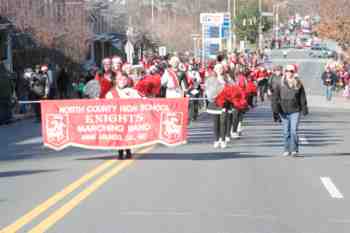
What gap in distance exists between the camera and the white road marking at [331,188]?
13395 millimetres

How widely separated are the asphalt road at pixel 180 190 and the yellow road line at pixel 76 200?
0.5 inches

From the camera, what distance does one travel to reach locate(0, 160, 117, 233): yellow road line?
10680 millimetres

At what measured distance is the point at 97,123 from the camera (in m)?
17.4

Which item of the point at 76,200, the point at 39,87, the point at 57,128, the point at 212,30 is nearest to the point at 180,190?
the point at 76,200

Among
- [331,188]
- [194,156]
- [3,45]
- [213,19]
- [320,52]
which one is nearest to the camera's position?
[331,188]

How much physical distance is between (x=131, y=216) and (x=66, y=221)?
76cm

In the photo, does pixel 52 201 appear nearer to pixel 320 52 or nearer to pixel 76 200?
pixel 76 200

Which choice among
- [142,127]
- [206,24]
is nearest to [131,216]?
[142,127]

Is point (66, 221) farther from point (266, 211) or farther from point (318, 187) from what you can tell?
point (318, 187)

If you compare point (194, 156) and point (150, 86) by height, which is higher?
point (150, 86)

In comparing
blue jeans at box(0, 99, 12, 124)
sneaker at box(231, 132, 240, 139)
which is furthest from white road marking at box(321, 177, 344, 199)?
blue jeans at box(0, 99, 12, 124)

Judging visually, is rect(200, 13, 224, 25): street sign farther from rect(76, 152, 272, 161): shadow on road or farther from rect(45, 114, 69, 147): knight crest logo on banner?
rect(45, 114, 69, 147): knight crest logo on banner

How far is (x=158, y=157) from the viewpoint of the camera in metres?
18.4

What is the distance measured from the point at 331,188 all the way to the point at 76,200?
3.66m
